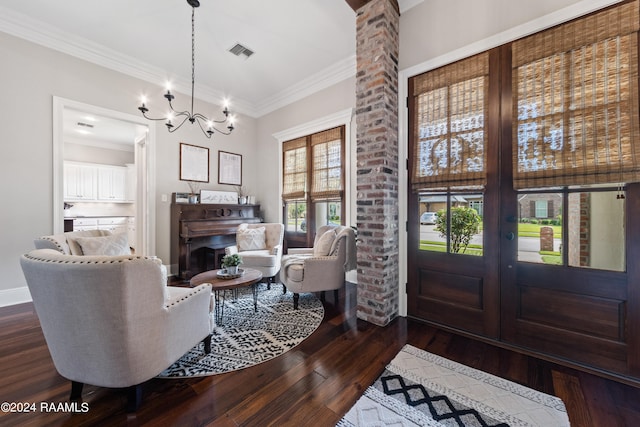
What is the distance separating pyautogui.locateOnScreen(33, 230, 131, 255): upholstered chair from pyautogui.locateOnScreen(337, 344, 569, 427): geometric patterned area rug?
9.15ft

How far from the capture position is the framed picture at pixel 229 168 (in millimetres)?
4926

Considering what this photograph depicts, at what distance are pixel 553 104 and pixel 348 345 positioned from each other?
2.56m

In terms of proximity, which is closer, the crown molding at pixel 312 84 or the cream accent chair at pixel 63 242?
the cream accent chair at pixel 63 242

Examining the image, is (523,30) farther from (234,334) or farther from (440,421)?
(234,334)

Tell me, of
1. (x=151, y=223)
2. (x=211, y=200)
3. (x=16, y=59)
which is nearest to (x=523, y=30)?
(x=211, y=200)

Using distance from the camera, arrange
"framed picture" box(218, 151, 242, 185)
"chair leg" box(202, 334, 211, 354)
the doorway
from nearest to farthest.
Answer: "chair leg" box(202, 334, 211, 354) → the doorway → "framed picture" box(218, 151, 242, 185)

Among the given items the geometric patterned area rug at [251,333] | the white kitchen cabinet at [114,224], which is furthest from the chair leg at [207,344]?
the white kitchen cabinet at [114,224]

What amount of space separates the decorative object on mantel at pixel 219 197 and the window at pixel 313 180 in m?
1.02

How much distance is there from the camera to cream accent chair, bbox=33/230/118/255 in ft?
6.91

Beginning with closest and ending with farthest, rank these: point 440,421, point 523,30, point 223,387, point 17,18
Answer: point 440,421 → point 223,387 → point 523,30 → point 17,18

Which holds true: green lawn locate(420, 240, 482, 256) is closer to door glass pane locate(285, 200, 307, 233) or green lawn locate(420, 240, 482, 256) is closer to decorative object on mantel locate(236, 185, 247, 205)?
door glass pane locate(285, 200, 307, 233)

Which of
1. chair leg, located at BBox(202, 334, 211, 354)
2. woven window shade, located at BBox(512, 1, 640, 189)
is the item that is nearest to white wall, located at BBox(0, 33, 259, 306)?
chair leg, located at BBox(202, 334, 211, 354)

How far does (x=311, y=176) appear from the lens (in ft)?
14.8

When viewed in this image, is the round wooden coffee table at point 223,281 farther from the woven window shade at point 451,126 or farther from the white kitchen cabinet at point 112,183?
the white kitchen cabinet at point 112,183
